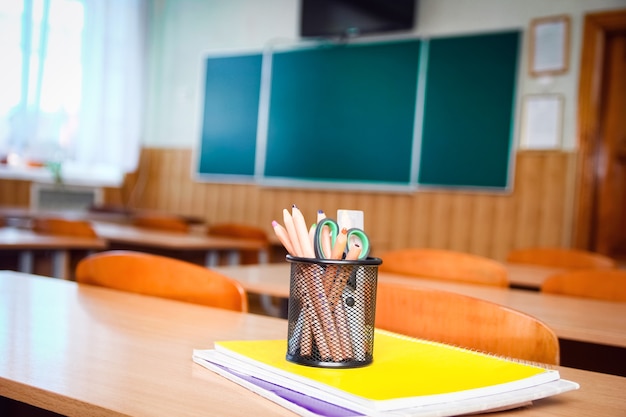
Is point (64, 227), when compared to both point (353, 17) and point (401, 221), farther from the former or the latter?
point (353, 17)

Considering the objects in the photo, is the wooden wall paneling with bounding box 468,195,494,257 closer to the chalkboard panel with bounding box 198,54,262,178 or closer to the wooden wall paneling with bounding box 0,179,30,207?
the chalkboard panel with bounding box 198,54,262,178

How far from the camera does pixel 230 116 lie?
6.65 meters

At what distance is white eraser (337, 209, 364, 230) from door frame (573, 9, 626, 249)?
4375 mm

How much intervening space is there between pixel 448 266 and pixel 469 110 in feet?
10.4

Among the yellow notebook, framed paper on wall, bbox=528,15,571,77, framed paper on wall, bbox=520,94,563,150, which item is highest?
framed paper on wall, bbox=528,15,571,77

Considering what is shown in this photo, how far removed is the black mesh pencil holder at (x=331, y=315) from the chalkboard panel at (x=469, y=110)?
14.9ft

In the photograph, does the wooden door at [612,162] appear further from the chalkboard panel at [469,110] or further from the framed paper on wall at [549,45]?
the chalkboard panel at [469,110]

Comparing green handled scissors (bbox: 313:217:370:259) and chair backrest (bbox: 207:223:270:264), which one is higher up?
green handled scissors (bbox: 313:217:370:259)

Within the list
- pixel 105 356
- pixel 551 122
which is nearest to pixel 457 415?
pixel 105 356

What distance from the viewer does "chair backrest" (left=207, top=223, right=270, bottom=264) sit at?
4.38 metres

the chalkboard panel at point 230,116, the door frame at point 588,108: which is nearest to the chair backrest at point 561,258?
the door frame at point 588,108

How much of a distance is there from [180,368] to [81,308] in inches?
18.1

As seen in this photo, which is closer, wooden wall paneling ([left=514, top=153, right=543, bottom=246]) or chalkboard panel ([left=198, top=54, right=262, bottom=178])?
wooden wall paneling ([left=514, top=153, right=543, bottom=246])

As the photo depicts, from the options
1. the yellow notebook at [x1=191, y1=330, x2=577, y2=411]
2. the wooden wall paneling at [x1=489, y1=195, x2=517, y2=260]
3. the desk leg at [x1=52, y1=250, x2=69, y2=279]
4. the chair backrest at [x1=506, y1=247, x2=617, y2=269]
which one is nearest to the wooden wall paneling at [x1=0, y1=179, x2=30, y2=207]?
the desk leg at [x1=52, y1=250, x2=69, y2=279]
